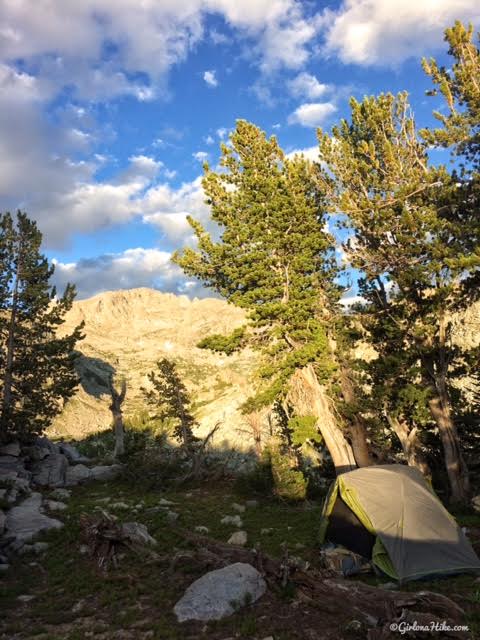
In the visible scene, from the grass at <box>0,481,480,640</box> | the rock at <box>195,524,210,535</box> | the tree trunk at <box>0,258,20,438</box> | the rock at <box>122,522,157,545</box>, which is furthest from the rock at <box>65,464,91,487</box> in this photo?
the rock at <box>122,522,157,545</box>

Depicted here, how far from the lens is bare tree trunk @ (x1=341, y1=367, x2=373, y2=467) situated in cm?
2109

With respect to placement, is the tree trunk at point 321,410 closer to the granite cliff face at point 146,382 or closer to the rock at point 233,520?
the granite cliff face at point 146,382

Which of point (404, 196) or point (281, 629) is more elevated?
point (404, 196)

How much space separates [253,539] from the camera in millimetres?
14133

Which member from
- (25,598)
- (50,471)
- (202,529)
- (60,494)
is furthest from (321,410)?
(50,471)

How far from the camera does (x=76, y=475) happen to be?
25.9 m

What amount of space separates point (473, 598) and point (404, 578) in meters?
1.90

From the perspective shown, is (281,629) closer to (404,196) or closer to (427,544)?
(427,544)

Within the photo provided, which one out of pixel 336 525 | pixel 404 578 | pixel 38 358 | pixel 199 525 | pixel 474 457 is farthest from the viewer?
pixel 38 358

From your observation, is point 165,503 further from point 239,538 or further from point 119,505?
point 239,538

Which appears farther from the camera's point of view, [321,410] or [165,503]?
[321,410]

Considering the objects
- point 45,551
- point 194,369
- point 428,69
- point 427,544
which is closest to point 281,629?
point 427,544

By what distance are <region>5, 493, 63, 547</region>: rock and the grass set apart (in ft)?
1.64

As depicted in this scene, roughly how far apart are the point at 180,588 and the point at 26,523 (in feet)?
26.2
